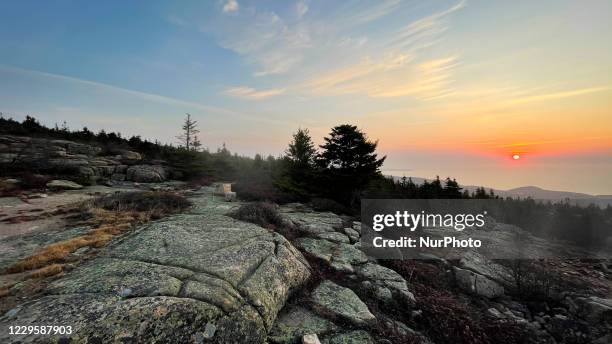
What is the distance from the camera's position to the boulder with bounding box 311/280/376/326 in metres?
4.61

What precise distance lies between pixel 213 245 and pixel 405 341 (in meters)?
4.25

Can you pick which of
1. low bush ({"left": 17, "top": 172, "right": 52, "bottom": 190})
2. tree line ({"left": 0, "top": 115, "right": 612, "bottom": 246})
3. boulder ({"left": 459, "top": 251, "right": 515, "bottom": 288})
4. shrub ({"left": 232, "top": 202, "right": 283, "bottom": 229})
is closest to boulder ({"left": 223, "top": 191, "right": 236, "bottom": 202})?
tree line ({"left": 0, "top": 115, "right": 612, "bottom": 246})

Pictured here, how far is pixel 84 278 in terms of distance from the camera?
397 cm

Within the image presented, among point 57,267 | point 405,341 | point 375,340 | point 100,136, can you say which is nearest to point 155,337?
point 57,267

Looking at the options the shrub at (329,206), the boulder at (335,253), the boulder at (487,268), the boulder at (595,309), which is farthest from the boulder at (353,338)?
the shrub at (329,206)

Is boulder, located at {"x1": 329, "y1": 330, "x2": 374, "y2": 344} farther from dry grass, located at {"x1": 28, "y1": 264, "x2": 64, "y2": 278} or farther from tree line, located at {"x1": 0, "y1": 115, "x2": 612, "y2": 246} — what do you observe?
tree line, located at {"x1": 0, "y1": 115, "x2": 612, "y2": 246}

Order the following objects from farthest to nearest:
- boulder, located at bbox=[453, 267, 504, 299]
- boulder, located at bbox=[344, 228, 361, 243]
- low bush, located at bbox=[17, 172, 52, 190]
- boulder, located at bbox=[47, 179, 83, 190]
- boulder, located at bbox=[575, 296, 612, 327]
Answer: boulder, located at bbox=[47, 179, 83, 190], low bush, located at bbox=[17, 172, 52, 190], boulder, located at bbox=[344, 228, 361, 243], boulder, located at bbox=[453, 267, 504, 299], boulder, located at bbox=[575, 296, 612, 327]

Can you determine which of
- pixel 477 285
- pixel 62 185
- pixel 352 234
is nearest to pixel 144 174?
pixel 62 185

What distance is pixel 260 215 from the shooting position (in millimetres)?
8312

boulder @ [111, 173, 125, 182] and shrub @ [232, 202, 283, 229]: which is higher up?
boulder @ [111, 173, 125, 182]

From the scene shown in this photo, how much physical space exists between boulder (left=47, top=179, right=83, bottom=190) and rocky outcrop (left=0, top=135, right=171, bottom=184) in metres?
0.91

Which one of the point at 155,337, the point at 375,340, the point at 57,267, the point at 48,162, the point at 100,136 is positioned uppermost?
the point at 100,136

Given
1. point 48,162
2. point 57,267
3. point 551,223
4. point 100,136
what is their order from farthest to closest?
point 100,136
point 48,162
point 551,223
point 57,267

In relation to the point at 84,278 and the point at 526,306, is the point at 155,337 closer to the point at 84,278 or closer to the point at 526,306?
the point at 84,278
